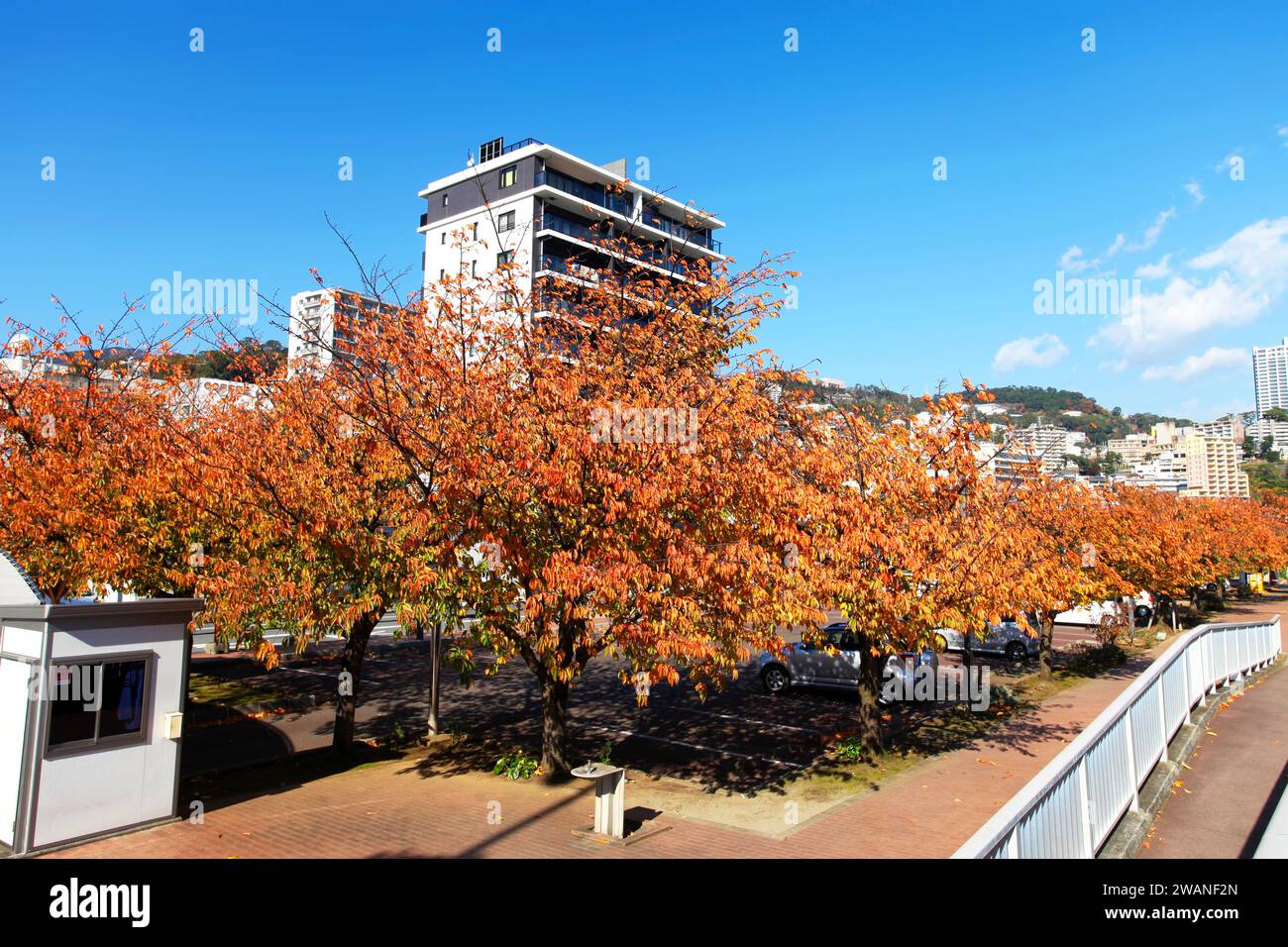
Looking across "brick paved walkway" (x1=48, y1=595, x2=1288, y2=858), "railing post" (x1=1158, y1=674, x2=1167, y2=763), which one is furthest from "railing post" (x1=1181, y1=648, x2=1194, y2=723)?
"brick paved walkway" (x1=48, y1=595, x2=1288, y2=858)

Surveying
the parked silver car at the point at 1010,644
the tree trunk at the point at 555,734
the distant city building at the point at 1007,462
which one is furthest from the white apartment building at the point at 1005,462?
the parked silver car at the point at 1010,644

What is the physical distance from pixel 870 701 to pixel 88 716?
36.4 feet

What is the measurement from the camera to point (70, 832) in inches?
352

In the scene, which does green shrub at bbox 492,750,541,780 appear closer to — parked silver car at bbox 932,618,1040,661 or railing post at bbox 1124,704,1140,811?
railing post at bbox 1124,704,1140,811

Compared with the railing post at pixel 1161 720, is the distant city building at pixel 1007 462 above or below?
above

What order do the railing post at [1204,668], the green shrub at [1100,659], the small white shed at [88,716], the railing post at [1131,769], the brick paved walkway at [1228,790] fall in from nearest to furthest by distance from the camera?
the brick paved walkway at [1228,790]
the railing post at [1131,769]
the small white shed at [88,716]
the railing post at [1204,668]
the green shrub at [1100,659]

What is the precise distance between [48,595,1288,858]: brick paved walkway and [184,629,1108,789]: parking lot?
5.88ft

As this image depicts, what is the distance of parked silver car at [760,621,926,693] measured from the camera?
18.7 m

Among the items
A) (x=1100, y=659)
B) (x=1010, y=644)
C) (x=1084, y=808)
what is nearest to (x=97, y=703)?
(x=1084, y=808)

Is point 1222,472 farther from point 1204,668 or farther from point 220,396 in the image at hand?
point 220,396

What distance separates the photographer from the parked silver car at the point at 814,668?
737 inches

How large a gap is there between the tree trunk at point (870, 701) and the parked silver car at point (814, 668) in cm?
506

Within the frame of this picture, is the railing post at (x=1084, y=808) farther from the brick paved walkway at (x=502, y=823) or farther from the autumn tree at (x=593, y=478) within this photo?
the autumn tree at (x=593, y=478)

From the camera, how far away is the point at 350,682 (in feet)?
42.9
